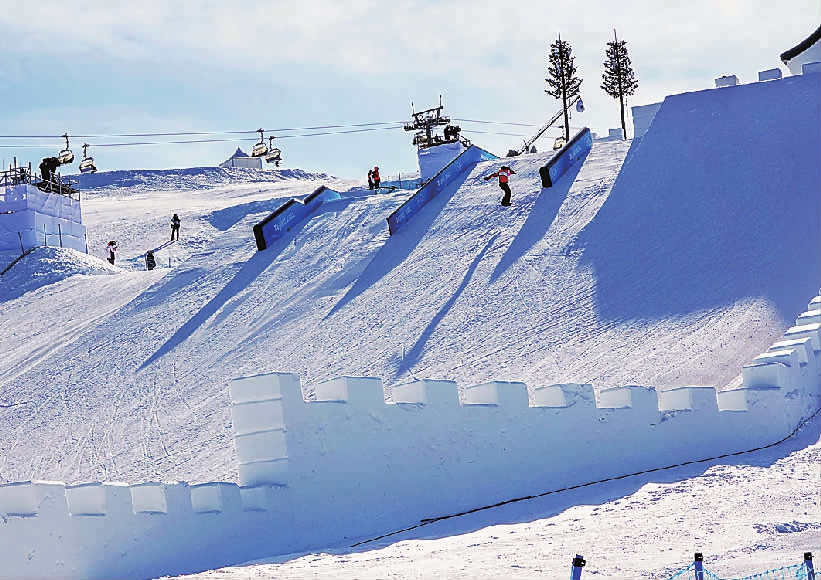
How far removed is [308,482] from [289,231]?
17.4m

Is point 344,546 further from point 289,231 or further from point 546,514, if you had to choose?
point 289,231

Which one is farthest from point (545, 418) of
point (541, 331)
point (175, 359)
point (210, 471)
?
point (175, 359)

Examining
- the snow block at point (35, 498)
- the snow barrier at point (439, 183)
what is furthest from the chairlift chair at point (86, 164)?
the snow block at point (35, 498)

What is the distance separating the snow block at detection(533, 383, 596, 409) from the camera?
10938 millimetres

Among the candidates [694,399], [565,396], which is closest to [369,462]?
[565,396]

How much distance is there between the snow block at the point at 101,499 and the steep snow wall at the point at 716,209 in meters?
8.92

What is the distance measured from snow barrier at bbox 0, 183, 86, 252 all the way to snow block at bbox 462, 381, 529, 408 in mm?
22027

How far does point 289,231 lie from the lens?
90.7 ft

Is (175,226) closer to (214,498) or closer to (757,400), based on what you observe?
(214,498)

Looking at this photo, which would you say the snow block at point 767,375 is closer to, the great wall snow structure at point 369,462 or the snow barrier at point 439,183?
the great wall snow structure at point 369,462

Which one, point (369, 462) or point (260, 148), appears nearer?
point (369, 462)

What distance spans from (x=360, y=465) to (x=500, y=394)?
1348 millimetres

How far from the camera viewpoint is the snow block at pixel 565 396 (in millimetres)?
10938

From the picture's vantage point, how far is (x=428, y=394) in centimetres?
1083
